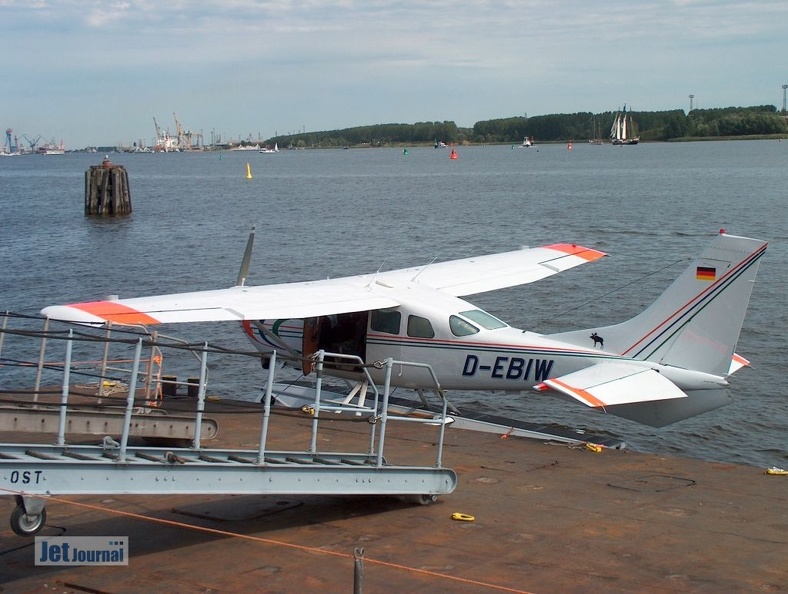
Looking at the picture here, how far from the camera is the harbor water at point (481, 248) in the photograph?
20234 mm

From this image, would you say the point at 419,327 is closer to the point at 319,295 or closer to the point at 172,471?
the point at 319,295

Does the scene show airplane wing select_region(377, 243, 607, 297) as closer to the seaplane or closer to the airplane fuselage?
the seaplane

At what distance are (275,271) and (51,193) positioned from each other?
70.5 metres

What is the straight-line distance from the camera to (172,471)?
8.22m

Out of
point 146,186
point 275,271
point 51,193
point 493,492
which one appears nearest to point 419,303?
point 493,492

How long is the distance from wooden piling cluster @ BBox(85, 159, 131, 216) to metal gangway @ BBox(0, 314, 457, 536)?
193 feet

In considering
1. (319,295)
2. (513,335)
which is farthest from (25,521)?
(513,335)

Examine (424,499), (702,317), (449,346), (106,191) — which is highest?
(702,317)

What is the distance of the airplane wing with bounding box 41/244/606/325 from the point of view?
1194 centimetres

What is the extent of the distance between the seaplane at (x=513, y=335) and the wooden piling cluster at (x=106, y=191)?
51.7 meters

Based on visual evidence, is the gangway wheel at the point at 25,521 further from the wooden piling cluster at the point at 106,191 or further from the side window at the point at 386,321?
the wooden piling cluster at the point at 106,191

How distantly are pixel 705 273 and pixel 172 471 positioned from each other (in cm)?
866

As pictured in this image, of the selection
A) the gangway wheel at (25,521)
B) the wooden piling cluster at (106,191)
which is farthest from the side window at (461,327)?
the wooden piling cluster at (106,191)

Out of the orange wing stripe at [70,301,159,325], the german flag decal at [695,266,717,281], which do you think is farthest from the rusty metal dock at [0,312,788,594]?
the german flag decal at [695,266,717,281]
